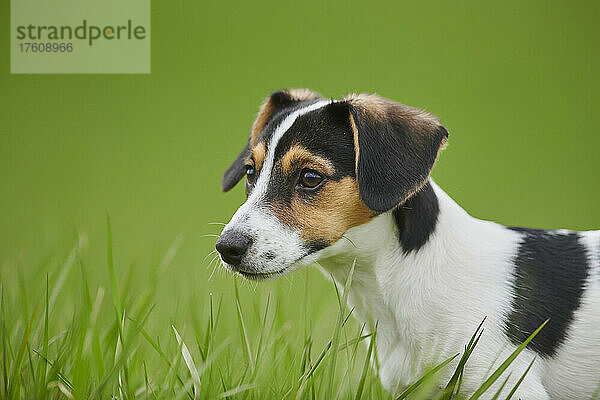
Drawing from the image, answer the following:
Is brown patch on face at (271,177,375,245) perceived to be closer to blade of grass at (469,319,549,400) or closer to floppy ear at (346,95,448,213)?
floppy ear at (346,95,448,213)

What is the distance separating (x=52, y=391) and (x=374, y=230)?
1559 mm

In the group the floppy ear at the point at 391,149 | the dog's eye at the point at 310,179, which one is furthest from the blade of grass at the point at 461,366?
the dog's eye at the point at 310,179

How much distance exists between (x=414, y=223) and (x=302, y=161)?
60 centimetres

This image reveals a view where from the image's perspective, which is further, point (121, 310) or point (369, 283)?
point (369, 283)

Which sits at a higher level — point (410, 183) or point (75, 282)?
point (410, 183)

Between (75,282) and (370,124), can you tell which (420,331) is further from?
(75,282)

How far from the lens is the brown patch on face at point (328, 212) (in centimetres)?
327

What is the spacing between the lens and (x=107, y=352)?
3471mm

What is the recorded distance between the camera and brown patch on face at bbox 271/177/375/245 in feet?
10.7

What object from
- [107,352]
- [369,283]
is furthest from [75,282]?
[369,283]

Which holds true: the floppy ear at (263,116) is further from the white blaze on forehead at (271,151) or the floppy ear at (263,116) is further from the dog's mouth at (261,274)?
the dog's mouth at (261,274)

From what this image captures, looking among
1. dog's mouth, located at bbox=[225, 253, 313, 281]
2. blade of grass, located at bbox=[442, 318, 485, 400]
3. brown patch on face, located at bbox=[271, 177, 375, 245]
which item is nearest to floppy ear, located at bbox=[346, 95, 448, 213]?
brown patch on face, located at bbox=[271, 177, 375, 245]

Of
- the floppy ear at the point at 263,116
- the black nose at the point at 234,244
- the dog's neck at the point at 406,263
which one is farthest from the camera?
the floppy ear at the point at 263,116

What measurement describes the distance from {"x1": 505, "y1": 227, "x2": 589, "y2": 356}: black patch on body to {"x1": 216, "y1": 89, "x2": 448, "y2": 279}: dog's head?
671 mm
